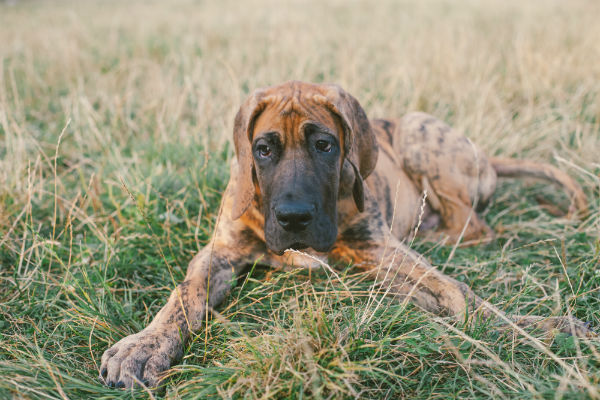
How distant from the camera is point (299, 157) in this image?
2.36 m

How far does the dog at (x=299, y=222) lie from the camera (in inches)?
84.0

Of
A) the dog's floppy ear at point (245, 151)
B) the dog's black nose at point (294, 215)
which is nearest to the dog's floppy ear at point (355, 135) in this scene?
the dog's floppy ear at point (245, 151)

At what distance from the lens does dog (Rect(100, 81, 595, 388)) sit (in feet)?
7.00

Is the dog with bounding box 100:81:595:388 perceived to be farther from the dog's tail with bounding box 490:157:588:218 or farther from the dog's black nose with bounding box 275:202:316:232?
the dog's tail with bounding box 490:157:588:218

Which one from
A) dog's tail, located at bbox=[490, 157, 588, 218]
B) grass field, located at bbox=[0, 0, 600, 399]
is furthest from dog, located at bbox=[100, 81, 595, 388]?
dog's tail, located at bbox=[490, 157, 588, 218]

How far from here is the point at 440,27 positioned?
7312mm

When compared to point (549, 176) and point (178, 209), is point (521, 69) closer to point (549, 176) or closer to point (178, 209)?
point (549, 176)

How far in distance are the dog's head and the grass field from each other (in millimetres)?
334

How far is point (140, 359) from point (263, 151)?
112cm

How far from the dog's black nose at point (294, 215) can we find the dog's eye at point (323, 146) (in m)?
0.39

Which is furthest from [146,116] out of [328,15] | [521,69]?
[328,15]

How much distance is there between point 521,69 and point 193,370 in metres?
4.99

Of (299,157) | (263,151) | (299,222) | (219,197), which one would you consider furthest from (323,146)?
(219,197)

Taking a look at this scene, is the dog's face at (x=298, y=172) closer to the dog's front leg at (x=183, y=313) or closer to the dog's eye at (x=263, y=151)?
the dog's eye at (x=263, y=151)
